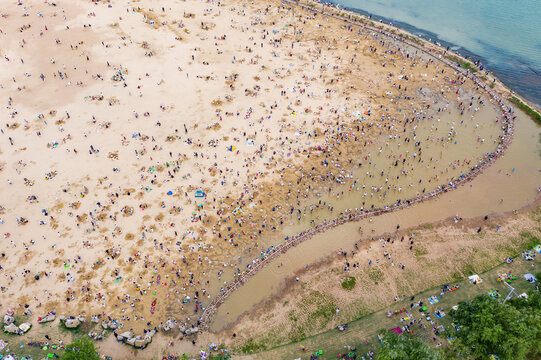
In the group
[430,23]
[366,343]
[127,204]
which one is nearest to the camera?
[366,343]

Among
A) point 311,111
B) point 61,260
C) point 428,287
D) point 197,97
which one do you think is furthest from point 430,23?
point 61,260

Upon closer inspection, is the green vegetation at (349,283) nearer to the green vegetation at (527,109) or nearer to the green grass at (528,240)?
the green grass at (528,240)

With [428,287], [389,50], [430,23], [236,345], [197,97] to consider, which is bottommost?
[236,345]

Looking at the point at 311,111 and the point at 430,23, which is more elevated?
the point at 430,23

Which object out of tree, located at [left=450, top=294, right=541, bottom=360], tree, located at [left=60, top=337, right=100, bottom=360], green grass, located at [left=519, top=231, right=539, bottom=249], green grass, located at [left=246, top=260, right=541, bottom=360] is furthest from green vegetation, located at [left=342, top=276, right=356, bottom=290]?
tree, located at [left=60, top=337, right=100, bottom=360]

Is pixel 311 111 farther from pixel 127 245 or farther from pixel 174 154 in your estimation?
pixel 127 245

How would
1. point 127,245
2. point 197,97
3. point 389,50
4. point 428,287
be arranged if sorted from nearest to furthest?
point 428,287 → point 127,245 → point 197,97 → point 389,50

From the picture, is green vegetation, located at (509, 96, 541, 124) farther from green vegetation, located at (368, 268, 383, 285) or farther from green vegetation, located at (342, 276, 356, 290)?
green vegetation, located at (342, 276, 356, 290)
